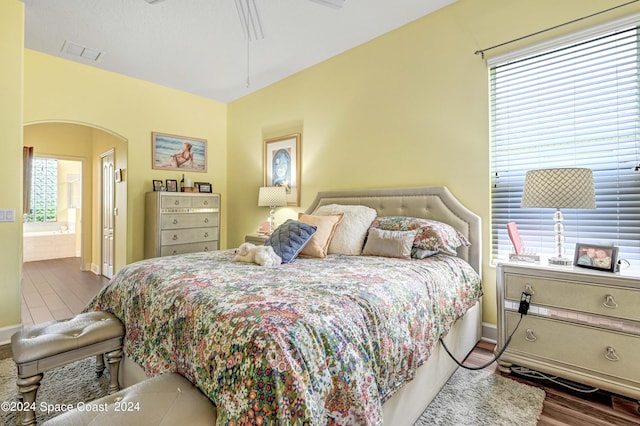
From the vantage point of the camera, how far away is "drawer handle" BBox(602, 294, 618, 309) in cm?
173

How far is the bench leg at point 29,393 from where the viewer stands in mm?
1394

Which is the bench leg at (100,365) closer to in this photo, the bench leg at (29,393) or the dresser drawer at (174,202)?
the bench leg at (29,393)

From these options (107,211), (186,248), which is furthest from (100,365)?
(107,211)

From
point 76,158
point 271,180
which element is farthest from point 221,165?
point 76,158

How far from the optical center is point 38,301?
3.75 metres

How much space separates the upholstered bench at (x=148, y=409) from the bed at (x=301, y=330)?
50 millimetres

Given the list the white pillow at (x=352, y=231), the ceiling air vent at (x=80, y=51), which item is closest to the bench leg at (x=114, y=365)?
the white pillow at (x=352, y=231)

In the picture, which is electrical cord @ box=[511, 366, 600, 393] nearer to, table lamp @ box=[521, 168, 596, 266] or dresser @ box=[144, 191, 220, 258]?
table lamp @ box=[521, 168, 596, 266]

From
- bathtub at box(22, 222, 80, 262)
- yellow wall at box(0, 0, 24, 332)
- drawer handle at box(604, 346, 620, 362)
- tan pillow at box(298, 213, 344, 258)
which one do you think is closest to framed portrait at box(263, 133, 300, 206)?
tan pillow at box(298, 213, 344, 258)

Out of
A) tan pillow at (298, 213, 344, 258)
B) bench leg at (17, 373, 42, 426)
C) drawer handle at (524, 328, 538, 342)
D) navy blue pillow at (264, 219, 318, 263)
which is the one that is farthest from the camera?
tan pillow at (298, 213, 344, 258)

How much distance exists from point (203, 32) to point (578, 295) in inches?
150

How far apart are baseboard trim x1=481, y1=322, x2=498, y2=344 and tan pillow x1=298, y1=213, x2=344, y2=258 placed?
1.50 meters

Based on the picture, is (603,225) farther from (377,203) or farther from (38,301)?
(38,301)

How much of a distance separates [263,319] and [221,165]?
15.0 ft
